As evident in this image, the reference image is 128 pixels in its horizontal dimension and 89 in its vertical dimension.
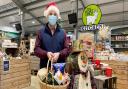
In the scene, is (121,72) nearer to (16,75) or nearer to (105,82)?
(105,82)

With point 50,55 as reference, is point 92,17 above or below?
above

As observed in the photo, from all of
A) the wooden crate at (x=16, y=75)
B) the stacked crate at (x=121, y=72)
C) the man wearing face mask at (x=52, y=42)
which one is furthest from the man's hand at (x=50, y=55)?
the wooden crate at (x=16, y=75)

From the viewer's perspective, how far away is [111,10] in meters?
9.59

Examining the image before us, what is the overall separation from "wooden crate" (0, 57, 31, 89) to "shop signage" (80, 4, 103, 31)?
7.49 ft

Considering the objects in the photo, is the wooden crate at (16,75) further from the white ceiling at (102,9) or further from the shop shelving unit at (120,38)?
the shop shelving unit at (120,38)

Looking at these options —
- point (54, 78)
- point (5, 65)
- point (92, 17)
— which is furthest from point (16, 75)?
point (54, 78)

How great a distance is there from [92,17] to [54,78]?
480 centimetres

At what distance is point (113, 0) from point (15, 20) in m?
7.95

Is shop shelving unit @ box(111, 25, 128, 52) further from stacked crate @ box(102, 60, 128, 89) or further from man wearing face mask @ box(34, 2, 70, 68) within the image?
man wearing face mask @ box(34, 2, 70, 68)

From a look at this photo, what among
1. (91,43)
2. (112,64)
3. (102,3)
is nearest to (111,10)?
(102,3)

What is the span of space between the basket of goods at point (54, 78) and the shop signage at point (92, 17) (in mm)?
4425

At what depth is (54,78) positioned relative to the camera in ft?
6.02

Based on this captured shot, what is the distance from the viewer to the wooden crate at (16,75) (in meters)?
4.93

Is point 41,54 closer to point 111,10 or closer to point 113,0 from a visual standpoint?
point 113,0
